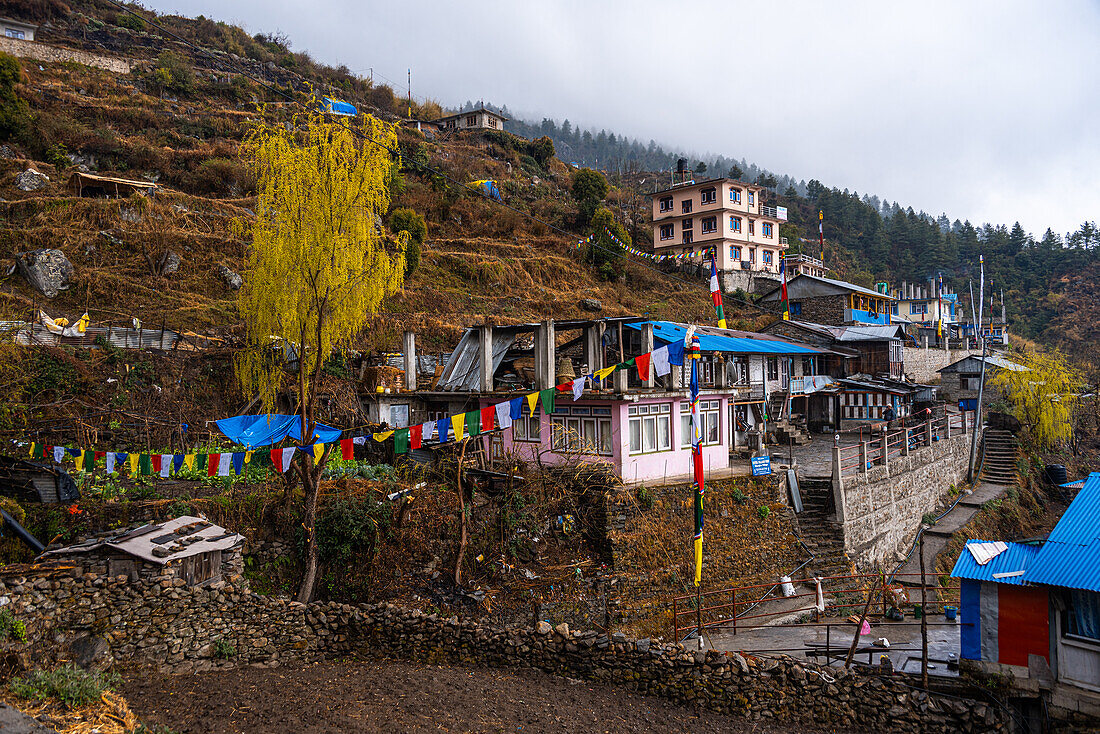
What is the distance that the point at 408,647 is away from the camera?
12.1m

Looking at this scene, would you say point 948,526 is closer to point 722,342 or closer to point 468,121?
point 722,342

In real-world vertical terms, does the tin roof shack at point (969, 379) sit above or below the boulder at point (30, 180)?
below

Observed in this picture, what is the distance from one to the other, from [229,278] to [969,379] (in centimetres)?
4744

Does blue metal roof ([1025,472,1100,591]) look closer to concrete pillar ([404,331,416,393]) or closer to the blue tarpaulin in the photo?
the blue tarpaulin

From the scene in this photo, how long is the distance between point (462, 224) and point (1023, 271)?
260 ft

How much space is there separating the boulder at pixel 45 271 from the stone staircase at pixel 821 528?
106ft

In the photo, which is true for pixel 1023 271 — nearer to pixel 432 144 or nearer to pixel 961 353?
pixel 961 353

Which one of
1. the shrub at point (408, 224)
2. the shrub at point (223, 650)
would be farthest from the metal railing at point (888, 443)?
the shrub at point (408, 224)

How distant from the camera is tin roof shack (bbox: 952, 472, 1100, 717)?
950 centimetres

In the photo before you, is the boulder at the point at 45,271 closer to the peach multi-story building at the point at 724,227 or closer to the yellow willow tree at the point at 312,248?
the yellow willow tree at the point at 312,248

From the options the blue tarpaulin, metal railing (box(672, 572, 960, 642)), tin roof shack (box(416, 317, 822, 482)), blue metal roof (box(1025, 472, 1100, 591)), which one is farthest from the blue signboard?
the blue tarpaulin

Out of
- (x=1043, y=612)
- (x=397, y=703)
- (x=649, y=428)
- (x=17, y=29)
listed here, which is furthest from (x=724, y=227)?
(x=17, y=29)

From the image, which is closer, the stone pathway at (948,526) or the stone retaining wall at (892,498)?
the stone retaining wall at (892,498)

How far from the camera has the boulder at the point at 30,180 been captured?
1201 inches
